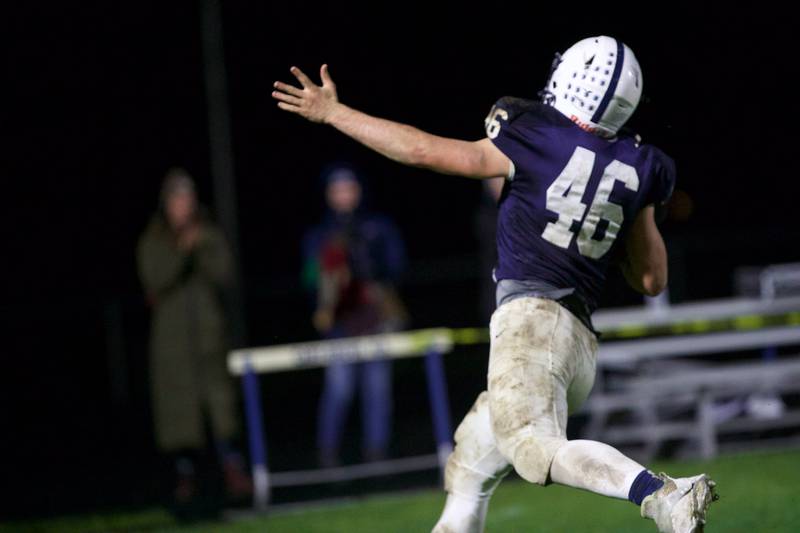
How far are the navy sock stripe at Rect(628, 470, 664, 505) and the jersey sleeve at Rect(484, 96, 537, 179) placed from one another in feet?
4.11

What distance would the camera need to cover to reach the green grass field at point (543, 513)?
7570 mm

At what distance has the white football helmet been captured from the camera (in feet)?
17.1

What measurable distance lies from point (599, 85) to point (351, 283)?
6.08m

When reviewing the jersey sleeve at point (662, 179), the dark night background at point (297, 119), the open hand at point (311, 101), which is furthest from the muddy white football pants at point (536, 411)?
the dark night background at point (297, 119)

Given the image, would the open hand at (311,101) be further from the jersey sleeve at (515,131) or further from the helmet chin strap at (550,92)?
the helmet chin strap at (550,92)

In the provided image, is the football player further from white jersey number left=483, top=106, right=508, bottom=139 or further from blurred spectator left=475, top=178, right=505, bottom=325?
blurred spectator left=475, top=178, right=505, bottom=325

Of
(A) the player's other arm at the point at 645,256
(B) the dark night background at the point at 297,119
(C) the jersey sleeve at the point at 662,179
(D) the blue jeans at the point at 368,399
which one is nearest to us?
(C) the jersey sleeve at the point at 662,179

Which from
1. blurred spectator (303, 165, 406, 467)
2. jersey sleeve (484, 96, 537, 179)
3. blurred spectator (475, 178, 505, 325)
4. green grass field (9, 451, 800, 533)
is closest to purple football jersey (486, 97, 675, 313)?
jersey sleeve (484, 96, 537, 179)

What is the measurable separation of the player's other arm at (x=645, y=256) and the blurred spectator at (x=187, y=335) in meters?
5.11

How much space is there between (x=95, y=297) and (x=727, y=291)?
10648 mm

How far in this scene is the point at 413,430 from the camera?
1302 centimetres

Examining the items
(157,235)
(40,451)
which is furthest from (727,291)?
(157,235)

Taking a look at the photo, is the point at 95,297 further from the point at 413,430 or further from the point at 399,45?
the point at 413,430

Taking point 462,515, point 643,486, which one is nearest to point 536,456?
point 643,486
